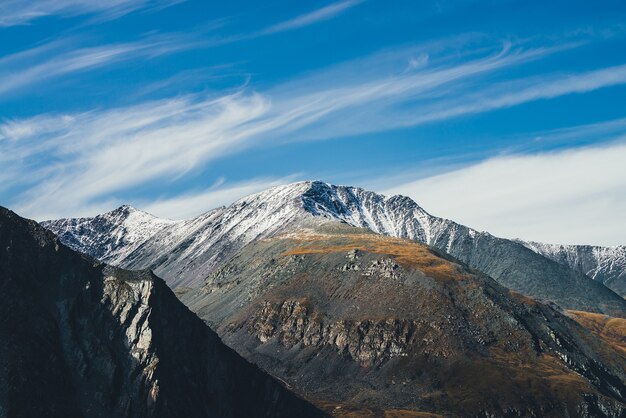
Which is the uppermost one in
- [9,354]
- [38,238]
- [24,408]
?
[38,238]

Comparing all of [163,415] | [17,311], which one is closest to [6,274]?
[17,311]

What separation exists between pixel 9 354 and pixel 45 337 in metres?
8.75

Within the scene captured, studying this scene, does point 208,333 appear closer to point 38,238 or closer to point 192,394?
point 192,394

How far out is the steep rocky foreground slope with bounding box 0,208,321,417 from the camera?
350 ft

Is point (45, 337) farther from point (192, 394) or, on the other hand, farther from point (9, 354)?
point (192, 394)

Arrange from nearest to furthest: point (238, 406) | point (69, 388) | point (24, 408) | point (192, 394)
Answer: point (24, 408)
point (69, 388)
point (192, 394)
point (238, 406)

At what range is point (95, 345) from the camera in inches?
4722

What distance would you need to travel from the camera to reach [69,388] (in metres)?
110

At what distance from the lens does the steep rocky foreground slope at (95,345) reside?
106625mm

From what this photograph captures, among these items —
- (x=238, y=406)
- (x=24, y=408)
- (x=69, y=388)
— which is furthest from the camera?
(x=238, y=406)

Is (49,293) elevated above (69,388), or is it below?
above

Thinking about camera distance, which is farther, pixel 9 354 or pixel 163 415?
pixel 163 415

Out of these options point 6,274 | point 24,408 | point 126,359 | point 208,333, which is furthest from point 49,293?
point 208,333

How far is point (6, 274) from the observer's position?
380 feet
